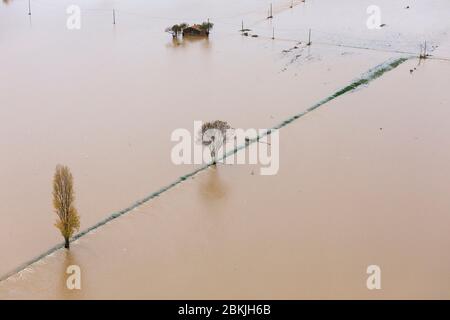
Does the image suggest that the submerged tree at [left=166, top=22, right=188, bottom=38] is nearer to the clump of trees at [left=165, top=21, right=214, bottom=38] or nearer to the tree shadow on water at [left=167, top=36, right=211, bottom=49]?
the clump of trees at [left=165, top=21, right=214, bottom=38]

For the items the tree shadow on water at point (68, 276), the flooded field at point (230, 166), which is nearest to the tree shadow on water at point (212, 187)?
the flooded field at point (230, 166)

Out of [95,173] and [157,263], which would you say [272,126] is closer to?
[95,173]

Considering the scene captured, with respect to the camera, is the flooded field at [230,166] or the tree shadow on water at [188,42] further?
the tree shadow on water at [188,42]

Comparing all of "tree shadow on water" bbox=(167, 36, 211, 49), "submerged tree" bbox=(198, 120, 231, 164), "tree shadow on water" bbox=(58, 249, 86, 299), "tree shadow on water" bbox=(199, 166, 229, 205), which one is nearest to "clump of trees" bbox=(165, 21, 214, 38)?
"tree shadow on water" bbox=(167, 36, 211, 49)

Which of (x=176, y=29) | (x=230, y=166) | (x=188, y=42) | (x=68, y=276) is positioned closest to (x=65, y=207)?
(x=68, y=276)

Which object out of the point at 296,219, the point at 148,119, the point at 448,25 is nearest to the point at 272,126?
the point at 148,119

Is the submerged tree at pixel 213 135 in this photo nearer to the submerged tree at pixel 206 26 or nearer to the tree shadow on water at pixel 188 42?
the tree shadow on water at pixel 188 42
